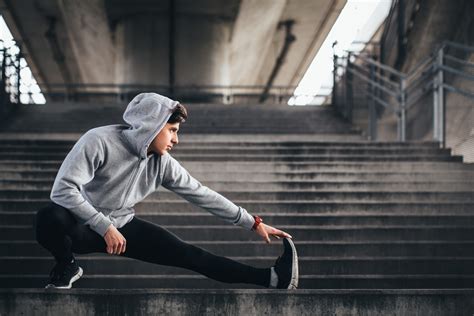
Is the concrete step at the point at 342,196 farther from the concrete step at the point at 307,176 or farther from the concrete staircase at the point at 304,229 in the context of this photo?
the concrete step at the point at 307,176

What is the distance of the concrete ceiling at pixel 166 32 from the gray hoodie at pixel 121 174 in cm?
1491

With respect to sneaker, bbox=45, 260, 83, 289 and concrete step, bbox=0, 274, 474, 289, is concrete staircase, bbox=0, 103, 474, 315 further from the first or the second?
sneaker, bbox=45, 260, 83, 289

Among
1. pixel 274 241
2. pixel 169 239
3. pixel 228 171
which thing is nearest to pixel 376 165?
pixel 228 171

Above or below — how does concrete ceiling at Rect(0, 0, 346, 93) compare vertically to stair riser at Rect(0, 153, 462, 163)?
above

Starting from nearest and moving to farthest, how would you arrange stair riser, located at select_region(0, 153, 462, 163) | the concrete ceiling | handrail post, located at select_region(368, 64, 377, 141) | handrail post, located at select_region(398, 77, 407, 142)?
1. stair riser, located at select_region(0, 153, 462, 163)
2. handrail post, located at select_region(398, 77, 407, 142)
3. handrail post, located at select_region(368, 64, 377, 141)
4. the concrete ceiling

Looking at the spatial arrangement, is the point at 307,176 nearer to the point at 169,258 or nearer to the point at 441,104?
the point at 441,104

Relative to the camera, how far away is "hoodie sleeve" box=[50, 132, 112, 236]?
3.67 meters

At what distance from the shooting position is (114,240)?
368 centimetres

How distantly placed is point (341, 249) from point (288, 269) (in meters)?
1.79

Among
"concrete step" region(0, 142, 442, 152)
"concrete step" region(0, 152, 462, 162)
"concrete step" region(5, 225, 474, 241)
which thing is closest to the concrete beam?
"concrete step" region(0, 142, 442, 152)

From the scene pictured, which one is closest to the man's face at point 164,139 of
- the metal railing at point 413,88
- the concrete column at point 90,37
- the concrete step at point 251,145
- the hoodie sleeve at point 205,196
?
the hoodie sleeve at point 205,196

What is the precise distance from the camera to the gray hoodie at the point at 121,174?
3.70 m

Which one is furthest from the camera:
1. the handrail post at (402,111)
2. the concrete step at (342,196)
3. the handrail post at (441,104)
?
the handrail post at (402,111)

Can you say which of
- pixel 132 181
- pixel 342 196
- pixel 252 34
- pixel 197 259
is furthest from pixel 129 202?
pixel 252 34
